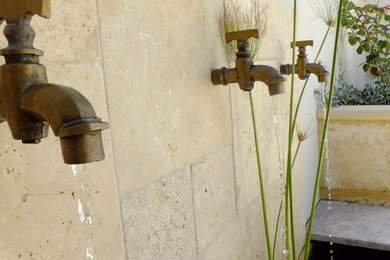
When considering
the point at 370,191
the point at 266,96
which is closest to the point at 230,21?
the point at 266,96

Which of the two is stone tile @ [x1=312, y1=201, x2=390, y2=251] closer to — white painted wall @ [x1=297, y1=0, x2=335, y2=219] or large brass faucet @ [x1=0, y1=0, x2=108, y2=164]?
white painted wall @ [x1=297, y1=0, x2=335, y2=219]

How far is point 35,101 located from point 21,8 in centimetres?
8

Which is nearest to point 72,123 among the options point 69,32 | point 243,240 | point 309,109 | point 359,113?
point 69,32

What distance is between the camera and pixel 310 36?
1944 millimetres

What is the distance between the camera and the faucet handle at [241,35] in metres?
0.85

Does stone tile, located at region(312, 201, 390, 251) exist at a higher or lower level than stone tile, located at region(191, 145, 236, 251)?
lower

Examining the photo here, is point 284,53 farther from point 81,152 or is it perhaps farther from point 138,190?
point 81,152

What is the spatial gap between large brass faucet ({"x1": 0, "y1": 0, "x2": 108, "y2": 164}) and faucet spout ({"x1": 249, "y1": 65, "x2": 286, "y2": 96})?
0.54m

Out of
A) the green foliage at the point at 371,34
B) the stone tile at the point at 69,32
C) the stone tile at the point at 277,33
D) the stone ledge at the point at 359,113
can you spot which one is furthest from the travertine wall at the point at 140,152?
the green foliage at the point at 371,34

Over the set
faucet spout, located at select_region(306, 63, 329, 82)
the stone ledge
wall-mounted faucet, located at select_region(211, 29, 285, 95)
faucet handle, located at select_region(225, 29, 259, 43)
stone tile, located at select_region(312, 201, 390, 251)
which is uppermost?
faucet handle, located at select_region(225, 29, 259, 43)

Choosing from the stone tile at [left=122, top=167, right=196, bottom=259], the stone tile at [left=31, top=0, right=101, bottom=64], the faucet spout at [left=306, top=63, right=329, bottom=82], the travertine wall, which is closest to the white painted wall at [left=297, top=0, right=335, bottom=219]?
the faucet spout at [left=306, top=63, right=329, bottom=82]

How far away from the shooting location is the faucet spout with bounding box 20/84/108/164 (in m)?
0.30

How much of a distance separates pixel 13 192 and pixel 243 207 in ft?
2.46

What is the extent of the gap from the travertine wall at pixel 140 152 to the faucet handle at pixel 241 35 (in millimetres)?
38
